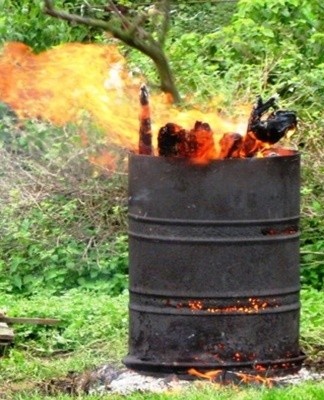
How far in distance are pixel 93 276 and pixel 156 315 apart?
12.0ft

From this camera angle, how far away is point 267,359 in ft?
22.4

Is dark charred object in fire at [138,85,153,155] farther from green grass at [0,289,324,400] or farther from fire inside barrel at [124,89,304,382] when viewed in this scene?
green grass at [0,289,324,400]

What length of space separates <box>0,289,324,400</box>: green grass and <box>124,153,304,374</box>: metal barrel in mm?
247

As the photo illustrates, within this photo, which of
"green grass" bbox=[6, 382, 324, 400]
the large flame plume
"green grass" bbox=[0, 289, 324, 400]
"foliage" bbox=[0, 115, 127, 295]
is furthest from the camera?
"foliage" bbox=[0, 115, 127, 295]

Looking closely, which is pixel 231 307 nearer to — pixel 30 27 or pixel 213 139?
pixel 213 139

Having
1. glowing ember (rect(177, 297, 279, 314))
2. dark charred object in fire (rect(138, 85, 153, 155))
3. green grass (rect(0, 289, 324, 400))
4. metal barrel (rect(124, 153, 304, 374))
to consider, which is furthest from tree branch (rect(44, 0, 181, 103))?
green grass (rect(0, 289, 324, 400))

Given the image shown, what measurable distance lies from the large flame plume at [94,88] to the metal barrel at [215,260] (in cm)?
70

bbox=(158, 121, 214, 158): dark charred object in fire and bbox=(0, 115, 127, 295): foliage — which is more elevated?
bbox=(158, 121, 214, 158): dark charred object in fire

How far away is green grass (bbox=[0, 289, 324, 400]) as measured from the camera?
21.6 feet

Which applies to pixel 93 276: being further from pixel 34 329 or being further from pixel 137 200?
pixel 137 200

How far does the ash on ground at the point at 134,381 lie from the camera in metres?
6.79

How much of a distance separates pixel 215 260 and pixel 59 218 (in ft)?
14.7

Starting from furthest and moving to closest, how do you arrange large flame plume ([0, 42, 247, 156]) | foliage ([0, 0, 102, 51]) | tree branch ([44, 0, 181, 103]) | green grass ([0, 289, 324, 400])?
foliage ([0, 0, 102, 51]), large flame plume ([0, 42, 247, 156]), green grass ([0, 289, 324, 400]), tree branch ([44, 0, 181, 103])

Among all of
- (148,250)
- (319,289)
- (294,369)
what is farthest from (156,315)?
(319,289)
